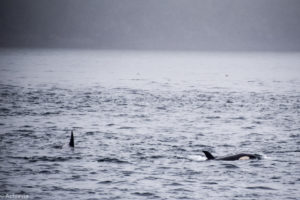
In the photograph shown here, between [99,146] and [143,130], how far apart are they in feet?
28.3

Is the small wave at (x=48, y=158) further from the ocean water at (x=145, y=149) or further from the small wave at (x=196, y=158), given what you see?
the small wave at (x=196, y=158)

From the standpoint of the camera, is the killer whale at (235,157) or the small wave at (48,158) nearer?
the small wave at (48,158)

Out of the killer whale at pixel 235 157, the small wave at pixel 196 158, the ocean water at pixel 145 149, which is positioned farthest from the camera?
the small wave at pixel 196 158

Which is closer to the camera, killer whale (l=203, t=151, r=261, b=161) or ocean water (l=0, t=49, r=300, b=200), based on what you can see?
ocean water (l=0, t=49, r=300, b=200)

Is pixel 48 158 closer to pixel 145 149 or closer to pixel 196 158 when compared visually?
pixel 145 149

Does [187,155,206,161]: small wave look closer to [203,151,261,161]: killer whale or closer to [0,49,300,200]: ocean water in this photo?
[0,49,300,200]: ocean water

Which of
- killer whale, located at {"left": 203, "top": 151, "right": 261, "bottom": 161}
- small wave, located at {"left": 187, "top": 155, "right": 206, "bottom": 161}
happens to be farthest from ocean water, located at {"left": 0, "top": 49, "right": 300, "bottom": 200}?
killer whale, located at {"left": 203, "top": 151, "right": 261, "bottom": 161}

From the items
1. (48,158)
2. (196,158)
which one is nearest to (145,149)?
(196,158)

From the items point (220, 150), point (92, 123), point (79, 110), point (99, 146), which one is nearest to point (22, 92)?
point (79, 110)

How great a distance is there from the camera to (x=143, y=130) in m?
46.5

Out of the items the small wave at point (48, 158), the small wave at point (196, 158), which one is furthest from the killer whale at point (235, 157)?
the small wave at point (48, 158)

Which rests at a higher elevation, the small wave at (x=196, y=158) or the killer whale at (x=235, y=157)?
the killer whale at (x=235, y=157)

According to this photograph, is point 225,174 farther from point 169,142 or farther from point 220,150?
point 169,142

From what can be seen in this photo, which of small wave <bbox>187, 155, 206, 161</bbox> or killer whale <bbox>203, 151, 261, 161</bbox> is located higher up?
killer whale <bbox>203, 151, 261, 161</bbox>
